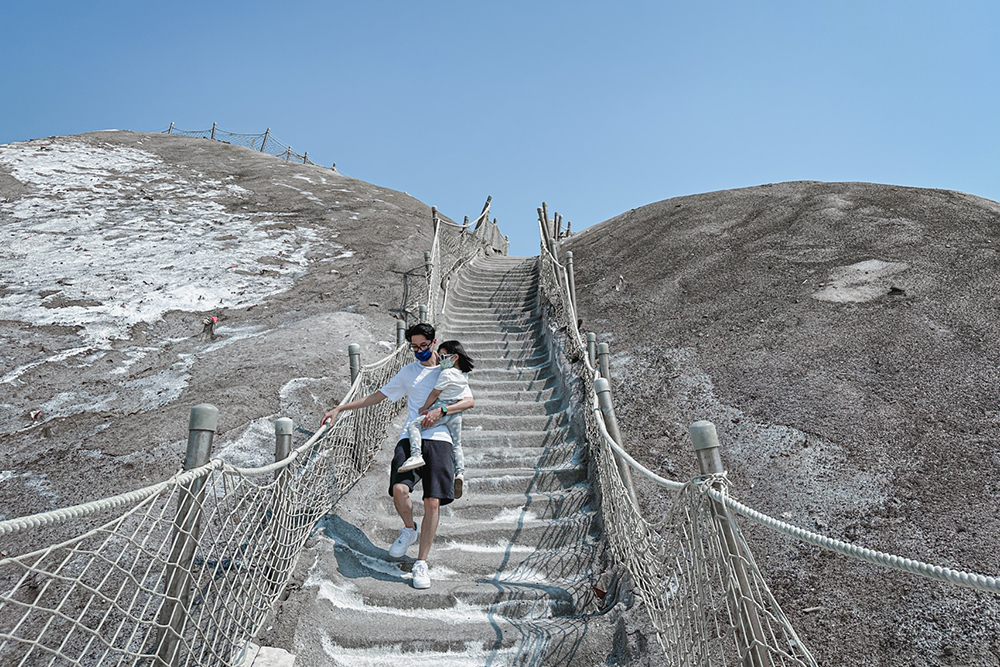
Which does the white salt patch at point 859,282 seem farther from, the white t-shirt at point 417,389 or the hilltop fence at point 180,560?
the hilltop fence at point 180,560

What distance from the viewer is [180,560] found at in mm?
2184

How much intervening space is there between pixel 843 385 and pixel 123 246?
10.9 meters

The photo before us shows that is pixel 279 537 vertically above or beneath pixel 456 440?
beneath

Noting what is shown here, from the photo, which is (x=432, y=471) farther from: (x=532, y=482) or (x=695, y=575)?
(x=695, y=575)

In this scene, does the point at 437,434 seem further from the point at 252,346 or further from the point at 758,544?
the point at 252,346

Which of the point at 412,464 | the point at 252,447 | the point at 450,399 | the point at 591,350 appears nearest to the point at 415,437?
the point at 412,464

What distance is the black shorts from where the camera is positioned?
339 centimetres

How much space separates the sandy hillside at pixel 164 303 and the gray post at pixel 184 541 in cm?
227

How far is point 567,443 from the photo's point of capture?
4945mm

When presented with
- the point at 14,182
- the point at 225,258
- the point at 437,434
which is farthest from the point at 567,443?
the point at 14,182

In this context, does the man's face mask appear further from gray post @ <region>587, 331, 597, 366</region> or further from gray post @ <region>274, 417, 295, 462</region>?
gray post @ <region>587, 331, 597, 366</region>

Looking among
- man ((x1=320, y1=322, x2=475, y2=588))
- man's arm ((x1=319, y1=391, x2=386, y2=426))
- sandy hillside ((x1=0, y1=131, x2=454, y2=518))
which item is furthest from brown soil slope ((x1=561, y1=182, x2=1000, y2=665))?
sandy hillside ((x1=0, y1=131, x2=454, y2=518))

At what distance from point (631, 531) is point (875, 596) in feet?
4.01

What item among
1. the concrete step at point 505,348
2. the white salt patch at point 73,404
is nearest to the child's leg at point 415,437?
the concrete step at point 505,348
